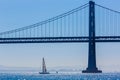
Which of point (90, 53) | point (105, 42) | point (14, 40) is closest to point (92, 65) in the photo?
point (90, 53)

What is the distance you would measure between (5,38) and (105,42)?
1177 cm

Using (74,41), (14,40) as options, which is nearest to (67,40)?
(74,41)

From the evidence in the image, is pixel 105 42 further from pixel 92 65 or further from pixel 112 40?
pixel 92 65

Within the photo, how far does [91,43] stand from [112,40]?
576 cm

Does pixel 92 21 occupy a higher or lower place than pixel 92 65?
higher

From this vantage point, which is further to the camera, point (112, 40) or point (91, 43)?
point (91, 43)

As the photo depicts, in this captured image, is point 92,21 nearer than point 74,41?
No

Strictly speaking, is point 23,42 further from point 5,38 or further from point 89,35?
point 89,35

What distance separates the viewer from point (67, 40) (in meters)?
76.1

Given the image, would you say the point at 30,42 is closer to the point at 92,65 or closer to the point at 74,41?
the point at 74,41

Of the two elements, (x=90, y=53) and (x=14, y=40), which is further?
(x=90, y=53)

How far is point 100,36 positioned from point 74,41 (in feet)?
14.5

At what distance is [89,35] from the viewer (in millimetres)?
81688

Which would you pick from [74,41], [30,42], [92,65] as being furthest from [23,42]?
[92,65]
